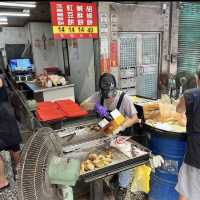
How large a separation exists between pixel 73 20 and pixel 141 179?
219 centimetres

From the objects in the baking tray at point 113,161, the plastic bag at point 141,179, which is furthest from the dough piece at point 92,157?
the plastic bag at point 141,179

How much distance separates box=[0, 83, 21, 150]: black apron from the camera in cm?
239

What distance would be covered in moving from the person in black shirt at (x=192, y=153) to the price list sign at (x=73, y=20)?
6.01 ft

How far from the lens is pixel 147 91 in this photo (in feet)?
15.1

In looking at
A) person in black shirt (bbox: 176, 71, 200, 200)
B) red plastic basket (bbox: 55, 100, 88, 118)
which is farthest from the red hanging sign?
person in black shirt (bbox: 176, 71, 200, 200)

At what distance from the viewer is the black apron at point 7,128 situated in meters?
2.39

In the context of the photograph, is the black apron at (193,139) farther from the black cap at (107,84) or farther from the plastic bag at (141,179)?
the black cap at (107,84)

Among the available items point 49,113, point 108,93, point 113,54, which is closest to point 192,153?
point 108,93

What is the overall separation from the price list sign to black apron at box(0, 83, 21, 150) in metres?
1.10

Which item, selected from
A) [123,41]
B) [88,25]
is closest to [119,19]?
[123,41]

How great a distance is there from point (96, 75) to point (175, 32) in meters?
1.89

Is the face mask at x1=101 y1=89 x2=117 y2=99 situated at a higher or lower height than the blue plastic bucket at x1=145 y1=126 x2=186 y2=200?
higher

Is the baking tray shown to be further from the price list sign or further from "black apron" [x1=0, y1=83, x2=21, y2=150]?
the price list sign

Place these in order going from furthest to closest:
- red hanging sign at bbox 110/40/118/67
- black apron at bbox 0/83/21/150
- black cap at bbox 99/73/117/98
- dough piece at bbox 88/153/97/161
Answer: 1. red hanging sign at bbox 110/40/118/67
2. black apron at bbox 0/83/21/150
3. black cap at bbox 99/73/117/98
4. dough piece at bbox 88/153/97/161
